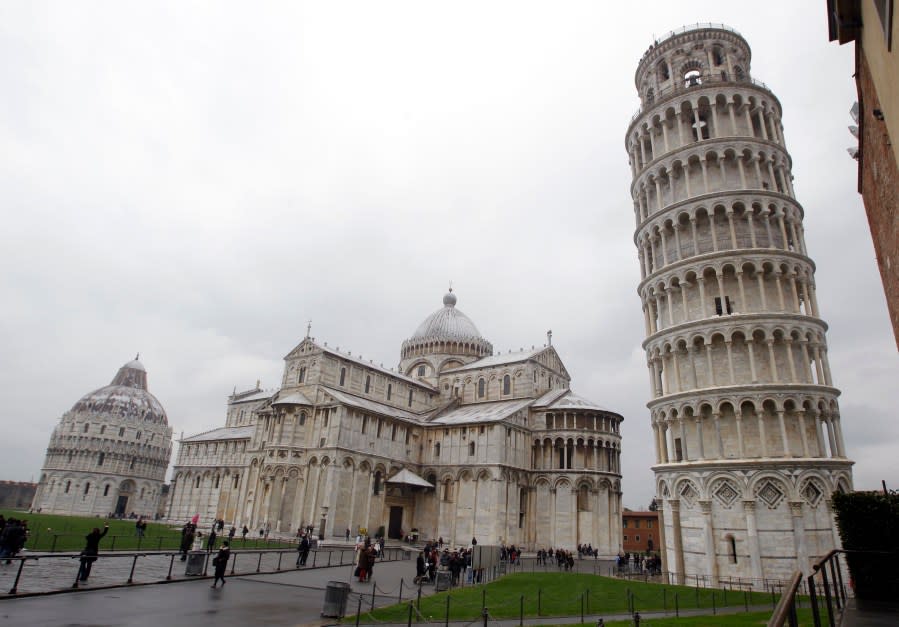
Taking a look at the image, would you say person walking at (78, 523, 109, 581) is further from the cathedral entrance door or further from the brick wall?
the cathedral entrance door

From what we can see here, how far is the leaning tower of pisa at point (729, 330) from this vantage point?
2330 cm

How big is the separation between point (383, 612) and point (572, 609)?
6.22m

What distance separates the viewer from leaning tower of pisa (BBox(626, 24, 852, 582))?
2330 centimetres

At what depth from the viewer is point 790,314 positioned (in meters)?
25.3

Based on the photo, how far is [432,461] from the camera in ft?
154

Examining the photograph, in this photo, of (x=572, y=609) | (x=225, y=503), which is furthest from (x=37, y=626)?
(x=225, y=503)

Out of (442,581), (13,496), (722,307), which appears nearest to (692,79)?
(722,307)

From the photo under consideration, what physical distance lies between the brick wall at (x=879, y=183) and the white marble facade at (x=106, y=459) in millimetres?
92949

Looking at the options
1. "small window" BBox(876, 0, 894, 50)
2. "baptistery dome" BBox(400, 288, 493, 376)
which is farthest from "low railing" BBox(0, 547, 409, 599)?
"baptistery dome" BBox(400, 288, 493, 376)

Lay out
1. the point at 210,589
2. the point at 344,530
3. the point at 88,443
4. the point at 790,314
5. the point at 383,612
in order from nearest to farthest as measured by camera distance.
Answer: the point at 383,612 < the point at 210,589 < the point at 790,314 < the point at 344,530 < the point at 88,443

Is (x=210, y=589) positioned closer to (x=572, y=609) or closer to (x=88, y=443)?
(x=572, y=609)

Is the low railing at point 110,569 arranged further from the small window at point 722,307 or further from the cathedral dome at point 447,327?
the cathedral dome at point 447,327

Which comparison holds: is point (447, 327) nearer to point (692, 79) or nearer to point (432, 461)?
point (432, 461)

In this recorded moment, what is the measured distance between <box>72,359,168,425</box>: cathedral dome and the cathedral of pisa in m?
51.0
